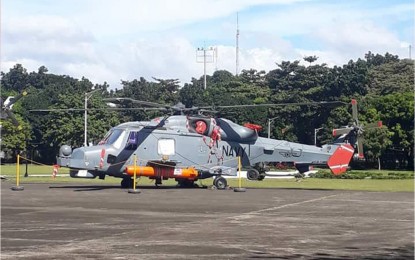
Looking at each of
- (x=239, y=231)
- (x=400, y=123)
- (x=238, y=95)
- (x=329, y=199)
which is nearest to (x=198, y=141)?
(x=329, y=199)

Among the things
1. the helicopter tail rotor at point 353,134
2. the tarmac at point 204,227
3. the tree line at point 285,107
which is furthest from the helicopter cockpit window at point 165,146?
the tree line at point 285,107

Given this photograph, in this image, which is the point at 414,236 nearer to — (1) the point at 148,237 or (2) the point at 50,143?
(1) the point at 148,237

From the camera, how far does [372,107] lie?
3250 inches

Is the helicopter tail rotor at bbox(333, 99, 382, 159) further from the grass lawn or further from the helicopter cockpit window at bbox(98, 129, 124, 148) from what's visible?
the helicopter cockpit window at bbox(98, 129, 124, 148)

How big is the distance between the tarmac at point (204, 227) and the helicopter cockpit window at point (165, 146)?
22.7 feet

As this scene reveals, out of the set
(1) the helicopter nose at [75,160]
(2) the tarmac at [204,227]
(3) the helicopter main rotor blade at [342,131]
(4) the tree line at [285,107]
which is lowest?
(2) the tarmac at [204,227]

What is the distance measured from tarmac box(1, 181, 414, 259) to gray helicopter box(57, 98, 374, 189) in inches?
248

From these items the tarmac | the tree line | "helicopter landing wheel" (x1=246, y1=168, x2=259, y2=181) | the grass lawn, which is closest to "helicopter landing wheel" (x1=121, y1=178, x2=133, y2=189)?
the grass lawn

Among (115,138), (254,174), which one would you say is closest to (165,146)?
(115,138)

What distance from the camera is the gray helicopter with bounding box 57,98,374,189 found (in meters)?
31.0

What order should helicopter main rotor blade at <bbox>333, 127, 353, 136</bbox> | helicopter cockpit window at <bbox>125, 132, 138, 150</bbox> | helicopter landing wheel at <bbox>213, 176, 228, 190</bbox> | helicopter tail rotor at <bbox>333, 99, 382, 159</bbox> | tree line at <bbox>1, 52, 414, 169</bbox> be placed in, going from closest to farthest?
helicopter cockpit window at <bbox>125, 132, 138, 150</bbox> → helicopter landing wheel at <bbox>213, 176, 228, 190</bbox> → helicopter tail rotor at <bbox>333, 99, 382, 159</bbox> → helicopter main rotor blade at <bbox>333, 127, 353, 136</bbox> → tree line at <bbox>1, 52, 414, 169</bbox>

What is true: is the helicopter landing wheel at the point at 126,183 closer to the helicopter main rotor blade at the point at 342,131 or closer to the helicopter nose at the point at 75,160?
the helicopter nose at the point at 75,160

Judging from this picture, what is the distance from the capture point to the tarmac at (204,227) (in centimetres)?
1160

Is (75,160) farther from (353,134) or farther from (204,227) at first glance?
(204,227)
